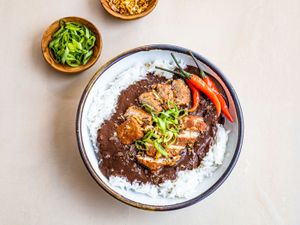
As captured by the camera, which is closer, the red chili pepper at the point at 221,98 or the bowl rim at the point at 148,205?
the bowl rim at the point at 148,205

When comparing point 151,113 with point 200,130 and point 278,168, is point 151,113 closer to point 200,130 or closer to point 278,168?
point 200,130

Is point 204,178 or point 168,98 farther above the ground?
point 168,98

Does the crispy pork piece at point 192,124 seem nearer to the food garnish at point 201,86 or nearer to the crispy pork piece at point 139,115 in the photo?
the food garnish at point 201,86

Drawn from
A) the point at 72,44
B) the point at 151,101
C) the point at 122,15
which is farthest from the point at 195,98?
the point at 72,44

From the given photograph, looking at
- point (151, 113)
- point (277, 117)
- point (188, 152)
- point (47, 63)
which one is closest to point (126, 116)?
point (151, 113)

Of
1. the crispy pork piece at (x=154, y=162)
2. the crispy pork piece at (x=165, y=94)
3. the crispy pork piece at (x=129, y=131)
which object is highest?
the crispy pork piece at (x=165, y=94)

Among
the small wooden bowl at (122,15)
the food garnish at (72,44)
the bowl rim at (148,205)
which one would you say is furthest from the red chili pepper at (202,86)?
the food garnish at (72,44)

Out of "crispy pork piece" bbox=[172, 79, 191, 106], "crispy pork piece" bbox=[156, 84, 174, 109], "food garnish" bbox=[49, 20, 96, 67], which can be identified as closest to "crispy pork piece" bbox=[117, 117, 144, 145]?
"crispy pork piece" bbox=[156, 84, 174, 109]
